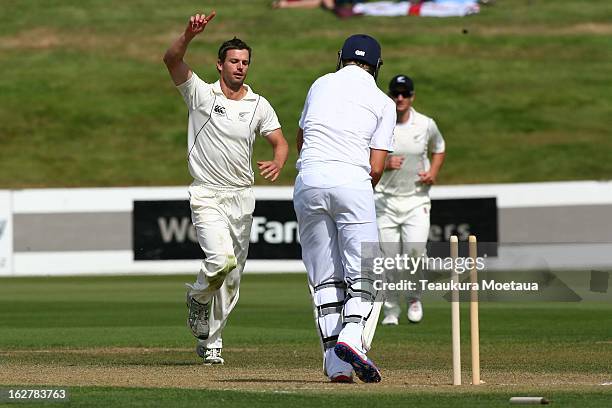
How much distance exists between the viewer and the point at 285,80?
43.0 m

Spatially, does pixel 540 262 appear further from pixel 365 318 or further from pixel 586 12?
pixel 586 12

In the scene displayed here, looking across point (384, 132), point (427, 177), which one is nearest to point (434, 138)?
point (427, 177)

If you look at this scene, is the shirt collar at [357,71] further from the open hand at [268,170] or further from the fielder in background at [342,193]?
the open hand at [268,170]

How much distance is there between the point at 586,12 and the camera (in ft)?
159

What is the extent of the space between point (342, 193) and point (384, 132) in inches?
20.1

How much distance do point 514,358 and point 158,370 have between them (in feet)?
9.42

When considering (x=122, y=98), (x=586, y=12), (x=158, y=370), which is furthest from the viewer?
(x=586, y=12)

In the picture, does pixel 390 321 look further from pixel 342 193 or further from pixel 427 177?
pixel 342 193

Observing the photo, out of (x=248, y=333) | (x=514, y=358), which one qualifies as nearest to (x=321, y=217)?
(x=514, y=358)

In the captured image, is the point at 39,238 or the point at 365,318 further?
the point at 39,238

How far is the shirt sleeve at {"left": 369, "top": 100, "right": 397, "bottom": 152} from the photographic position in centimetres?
925

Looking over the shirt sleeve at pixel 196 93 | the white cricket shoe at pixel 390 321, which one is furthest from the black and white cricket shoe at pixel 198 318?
the white cricket shoe at pixel 390 321

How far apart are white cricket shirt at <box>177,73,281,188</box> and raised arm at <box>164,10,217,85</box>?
0.11m

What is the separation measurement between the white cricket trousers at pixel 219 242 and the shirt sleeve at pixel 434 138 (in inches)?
188
